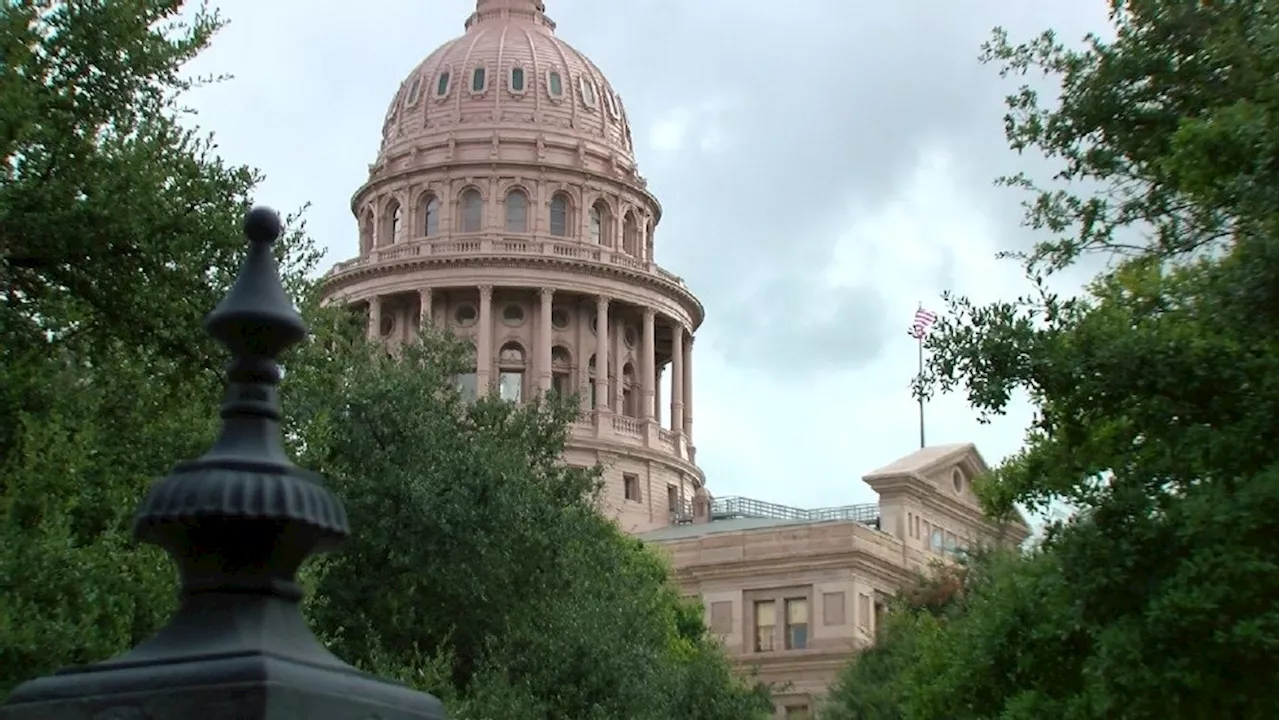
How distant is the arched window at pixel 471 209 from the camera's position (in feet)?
365

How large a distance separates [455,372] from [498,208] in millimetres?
69925

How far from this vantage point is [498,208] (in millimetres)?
110438

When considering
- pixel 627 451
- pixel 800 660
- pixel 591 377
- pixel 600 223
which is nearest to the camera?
pixel 800 660

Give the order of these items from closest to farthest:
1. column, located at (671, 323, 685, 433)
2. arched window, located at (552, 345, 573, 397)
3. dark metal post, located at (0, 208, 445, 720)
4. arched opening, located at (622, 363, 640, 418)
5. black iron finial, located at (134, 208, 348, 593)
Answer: dark metal post, located at (0, 208, 445, 720) < black iron finial, located at (134, 208, 348, 593) < arched window, located at (552, 345, 573, 397) < arched opening, located at (622, 363, 640, 418) < column, located at (671, 323, 685, 433)

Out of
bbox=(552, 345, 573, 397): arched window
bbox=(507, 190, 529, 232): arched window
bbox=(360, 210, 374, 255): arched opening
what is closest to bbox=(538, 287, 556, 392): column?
bbox=(552, 345, 573, 397): arched window

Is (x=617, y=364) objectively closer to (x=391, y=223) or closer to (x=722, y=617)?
(x=391, y=223)

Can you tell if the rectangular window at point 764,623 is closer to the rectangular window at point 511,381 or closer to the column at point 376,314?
the rectangular window at point 511,381

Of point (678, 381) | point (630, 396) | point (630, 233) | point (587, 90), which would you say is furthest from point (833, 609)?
point (587, 90)

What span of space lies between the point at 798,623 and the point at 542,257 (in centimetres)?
3345

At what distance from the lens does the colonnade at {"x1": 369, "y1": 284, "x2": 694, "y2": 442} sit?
10669 centimetres

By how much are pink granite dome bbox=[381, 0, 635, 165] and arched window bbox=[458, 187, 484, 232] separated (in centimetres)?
347

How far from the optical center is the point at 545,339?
107 metres

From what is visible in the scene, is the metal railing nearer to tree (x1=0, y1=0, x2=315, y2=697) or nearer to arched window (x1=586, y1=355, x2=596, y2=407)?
arched window (x1=586, y1=355, x2=596, y2=407)

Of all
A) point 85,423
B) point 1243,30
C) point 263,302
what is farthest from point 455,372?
point 263,302
